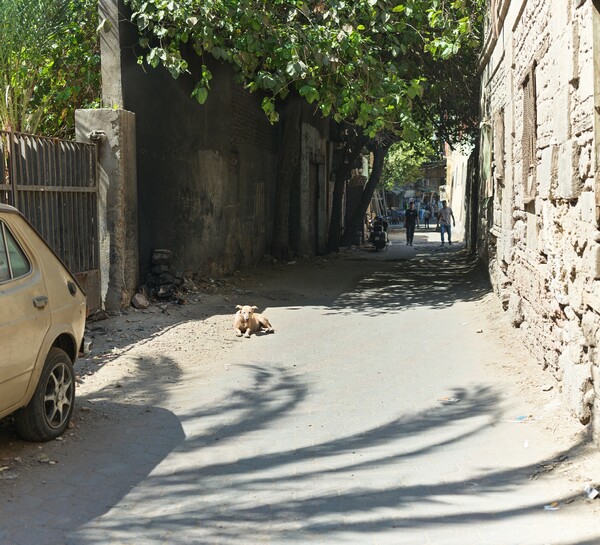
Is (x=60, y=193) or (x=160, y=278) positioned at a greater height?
(x=60, y=193)

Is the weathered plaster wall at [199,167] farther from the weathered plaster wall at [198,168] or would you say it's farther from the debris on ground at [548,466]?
the debris on ground at [548,466]

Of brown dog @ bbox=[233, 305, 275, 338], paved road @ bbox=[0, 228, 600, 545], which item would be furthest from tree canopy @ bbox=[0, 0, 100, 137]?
paved road @ bbox=[0, 228, 600, 545]

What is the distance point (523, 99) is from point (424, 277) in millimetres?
8026

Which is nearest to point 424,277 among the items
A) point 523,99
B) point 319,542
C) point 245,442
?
point 523,99

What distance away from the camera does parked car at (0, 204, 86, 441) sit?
480 cm

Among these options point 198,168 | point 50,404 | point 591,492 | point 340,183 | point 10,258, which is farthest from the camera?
point 340,183

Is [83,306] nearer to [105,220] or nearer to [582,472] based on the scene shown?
[582,472]

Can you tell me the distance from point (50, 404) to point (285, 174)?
13346 mm

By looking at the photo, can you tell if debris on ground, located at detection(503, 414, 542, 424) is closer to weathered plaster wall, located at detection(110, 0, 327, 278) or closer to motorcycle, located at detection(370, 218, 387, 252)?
weathered plaster wall, located at detection(110, 0, 327, 278)

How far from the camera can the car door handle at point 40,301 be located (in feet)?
16.9

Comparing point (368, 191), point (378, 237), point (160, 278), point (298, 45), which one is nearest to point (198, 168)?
point (160, 278)

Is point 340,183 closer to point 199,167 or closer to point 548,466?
point 199,167

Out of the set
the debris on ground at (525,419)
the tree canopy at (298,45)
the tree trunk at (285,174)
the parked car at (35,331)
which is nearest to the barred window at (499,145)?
the tree canopy at (298,45)

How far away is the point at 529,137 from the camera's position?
845 centimetres
